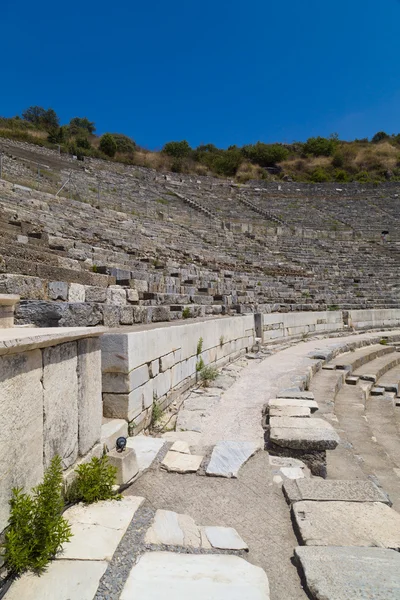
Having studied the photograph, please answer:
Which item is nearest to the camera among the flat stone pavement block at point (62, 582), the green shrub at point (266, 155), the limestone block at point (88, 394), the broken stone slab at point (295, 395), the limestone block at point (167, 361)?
the flat stone pavement block at point (62, 582)

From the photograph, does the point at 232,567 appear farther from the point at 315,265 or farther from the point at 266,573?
the point at 315,265

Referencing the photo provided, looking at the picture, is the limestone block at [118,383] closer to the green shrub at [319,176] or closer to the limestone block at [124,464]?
the limestone block at [124,464]

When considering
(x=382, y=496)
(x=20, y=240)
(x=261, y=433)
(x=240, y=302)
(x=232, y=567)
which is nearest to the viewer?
(x=232, y=567)

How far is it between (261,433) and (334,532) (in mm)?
2036

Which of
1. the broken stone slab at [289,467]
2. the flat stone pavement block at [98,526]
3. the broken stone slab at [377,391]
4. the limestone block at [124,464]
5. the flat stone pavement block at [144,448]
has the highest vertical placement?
the limestone block at [124,464]

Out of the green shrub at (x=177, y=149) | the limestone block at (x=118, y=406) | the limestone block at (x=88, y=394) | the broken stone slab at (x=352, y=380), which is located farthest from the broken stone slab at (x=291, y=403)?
the green shrub at (x=177, y=149)

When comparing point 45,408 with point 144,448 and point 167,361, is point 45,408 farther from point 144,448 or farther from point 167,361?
point 167,361

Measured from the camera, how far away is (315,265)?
21688mm

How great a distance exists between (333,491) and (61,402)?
1.87 metres

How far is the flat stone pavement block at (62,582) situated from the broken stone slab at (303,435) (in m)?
2.21

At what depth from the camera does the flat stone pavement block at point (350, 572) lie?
1.74 metres

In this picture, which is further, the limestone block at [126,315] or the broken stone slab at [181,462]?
the limestone block at [126,315]

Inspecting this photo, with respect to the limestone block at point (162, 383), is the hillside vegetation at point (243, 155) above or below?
above

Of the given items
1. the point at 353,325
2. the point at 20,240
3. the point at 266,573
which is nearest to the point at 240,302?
the point at 353,325
